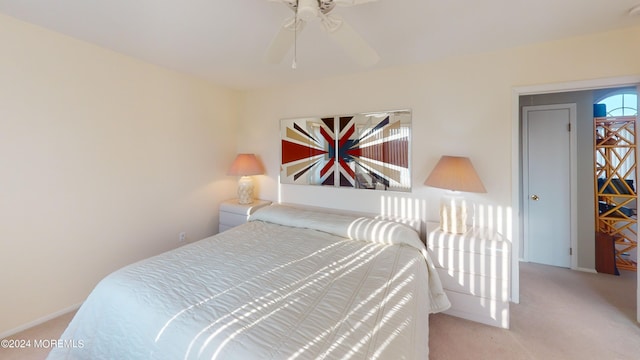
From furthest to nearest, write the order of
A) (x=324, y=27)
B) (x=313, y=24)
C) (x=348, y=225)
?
1. (x=348, y=225)
2. (x=313, y=24)
3. (x=324, y=27)

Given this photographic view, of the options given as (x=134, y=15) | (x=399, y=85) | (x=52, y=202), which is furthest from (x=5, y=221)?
(x=399, y=85)

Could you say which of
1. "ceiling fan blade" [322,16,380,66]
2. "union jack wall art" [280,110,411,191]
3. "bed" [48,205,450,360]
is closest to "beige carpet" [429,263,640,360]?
"bed" [48,205,450,360]

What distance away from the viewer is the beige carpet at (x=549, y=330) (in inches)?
69.0

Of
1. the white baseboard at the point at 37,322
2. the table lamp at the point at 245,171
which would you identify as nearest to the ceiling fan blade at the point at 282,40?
the table lamp at the point at 245,171

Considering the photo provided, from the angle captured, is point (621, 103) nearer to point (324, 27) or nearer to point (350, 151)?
point (350, 151)

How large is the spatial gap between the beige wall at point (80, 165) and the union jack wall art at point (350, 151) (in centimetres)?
131

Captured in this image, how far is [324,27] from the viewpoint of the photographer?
4.48ft

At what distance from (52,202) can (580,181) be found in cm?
540

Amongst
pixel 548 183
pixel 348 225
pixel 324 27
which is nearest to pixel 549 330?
pixel 348 225

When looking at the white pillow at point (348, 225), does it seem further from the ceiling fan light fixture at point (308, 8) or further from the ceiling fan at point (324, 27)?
the ceiling fan light fixture at point (308, 8)

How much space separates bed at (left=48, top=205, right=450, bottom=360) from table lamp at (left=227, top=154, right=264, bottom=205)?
4.44 feet

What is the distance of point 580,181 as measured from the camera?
3.03 m

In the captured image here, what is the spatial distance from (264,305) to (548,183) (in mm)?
3677

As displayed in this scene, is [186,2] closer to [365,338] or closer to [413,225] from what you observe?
[365,338]
